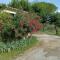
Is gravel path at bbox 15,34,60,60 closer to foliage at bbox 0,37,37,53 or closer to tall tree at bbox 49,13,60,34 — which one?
foliage at bbox 0,37,37,53

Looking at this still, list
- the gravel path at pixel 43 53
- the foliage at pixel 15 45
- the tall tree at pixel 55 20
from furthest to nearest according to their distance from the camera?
the tall tree at pixel 55 20
the foliage at pixel 15 45
the gravel path at pixel 43 53

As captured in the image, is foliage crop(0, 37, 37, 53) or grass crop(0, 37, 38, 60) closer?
grass crop(0, 37, 38, 60)

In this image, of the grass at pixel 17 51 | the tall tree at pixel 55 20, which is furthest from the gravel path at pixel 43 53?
the tall tree at pixel 55 20

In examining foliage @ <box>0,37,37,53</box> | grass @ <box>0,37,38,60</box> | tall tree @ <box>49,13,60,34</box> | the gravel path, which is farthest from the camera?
tall tree @ <box>49,13,60,34</box>


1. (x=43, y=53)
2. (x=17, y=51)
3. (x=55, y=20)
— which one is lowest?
(x=43, y=53)

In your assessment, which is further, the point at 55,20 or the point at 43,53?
the point at 55,20

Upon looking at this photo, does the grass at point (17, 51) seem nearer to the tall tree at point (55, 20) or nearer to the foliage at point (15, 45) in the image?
the foliage at point (15, 45)

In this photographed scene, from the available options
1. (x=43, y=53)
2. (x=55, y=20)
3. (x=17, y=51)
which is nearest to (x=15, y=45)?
(x=17, y=51)

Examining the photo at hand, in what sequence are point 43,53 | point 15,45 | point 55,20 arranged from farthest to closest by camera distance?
1. point 55,20
2. point 15,45
3. point 43,53

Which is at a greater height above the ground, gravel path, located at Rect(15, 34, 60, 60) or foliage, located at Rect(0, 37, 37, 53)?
foliage, located at Rect(0, 37, 37, 53)

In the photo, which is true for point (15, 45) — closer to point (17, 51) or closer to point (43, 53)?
point (17, 51)

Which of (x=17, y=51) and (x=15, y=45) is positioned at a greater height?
(x=15, y=45)

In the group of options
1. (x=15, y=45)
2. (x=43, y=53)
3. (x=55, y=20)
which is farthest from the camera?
(x=55, y=20)

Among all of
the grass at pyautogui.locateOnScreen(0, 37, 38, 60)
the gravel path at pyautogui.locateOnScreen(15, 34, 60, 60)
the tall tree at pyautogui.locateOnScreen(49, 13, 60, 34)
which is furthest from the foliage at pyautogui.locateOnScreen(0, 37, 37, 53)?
the tall tree at pyautogui.locateOnScreen(49, 13, 60, 34)
